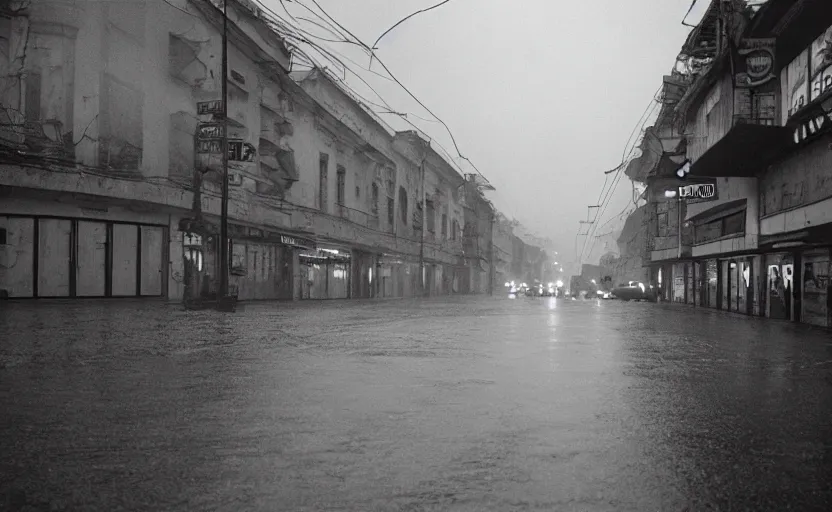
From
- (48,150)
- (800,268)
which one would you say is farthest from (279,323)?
(800,268)

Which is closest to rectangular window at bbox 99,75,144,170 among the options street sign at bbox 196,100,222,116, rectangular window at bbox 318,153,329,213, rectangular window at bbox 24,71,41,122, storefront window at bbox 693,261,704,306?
rectangular window at bbox 24,71,41,122

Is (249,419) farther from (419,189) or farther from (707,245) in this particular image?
(419,189)

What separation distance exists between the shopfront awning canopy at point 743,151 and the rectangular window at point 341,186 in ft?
65.5

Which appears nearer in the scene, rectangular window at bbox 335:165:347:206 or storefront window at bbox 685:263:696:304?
storefront window at bbox 685:263:696:304

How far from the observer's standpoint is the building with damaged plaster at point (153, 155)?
65.1 feet

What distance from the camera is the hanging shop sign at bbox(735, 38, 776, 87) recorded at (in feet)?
63.9

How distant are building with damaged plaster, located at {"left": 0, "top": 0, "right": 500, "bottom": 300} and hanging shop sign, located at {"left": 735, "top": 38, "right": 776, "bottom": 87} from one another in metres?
16.0

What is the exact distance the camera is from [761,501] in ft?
10.4

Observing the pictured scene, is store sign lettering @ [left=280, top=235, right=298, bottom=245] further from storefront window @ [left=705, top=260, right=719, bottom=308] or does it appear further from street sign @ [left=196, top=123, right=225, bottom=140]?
storefront window @ [left=705, top=260, right=719, bottom=308]

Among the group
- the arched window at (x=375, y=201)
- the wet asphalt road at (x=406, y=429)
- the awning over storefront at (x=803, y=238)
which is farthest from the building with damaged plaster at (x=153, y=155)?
the awning over storefront at (x=803, y=238)

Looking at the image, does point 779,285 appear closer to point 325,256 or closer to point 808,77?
point 808,77

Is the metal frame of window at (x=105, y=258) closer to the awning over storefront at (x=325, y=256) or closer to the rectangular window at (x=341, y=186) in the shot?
the awning over storefront at (x=325, y=256)

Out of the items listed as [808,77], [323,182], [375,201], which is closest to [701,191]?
[808,77]

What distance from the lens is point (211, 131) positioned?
65.4ft
